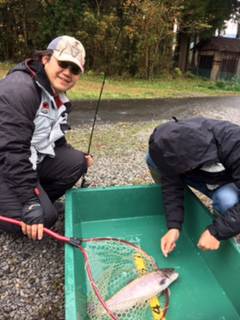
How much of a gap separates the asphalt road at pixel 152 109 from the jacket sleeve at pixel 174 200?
12.9 feet

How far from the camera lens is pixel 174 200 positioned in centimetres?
225

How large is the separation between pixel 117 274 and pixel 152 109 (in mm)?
5969

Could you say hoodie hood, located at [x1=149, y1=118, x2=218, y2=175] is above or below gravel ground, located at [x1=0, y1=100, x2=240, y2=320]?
above

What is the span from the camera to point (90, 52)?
12.6 meters

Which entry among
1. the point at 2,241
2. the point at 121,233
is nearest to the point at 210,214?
the point at 121,233

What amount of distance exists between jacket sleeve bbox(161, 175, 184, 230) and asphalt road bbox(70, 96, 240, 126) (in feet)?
12.9

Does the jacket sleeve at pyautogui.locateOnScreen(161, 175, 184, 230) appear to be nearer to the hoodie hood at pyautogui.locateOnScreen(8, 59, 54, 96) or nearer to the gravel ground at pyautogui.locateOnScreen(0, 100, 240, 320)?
the gravel ground at pyautogui.locateOnScreen(0, 100, 240, 320)

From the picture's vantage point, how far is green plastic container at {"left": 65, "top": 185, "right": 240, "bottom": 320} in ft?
6.31

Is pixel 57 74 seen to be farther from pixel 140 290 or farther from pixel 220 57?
pixel 220 57

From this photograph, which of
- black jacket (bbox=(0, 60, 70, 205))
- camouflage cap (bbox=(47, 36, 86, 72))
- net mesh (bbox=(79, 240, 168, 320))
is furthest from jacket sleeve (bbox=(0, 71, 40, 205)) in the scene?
net mesh (bbox=(79, 240, 168, 320))

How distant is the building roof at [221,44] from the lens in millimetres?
14859

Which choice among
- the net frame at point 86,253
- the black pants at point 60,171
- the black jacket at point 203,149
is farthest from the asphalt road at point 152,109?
the black jacket at point 203,149

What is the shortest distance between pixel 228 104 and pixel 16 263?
307 inches

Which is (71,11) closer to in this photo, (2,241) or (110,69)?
(110,69)
